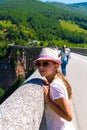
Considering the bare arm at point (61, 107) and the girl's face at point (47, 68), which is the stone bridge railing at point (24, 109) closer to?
the bare arm at point (61, 107)

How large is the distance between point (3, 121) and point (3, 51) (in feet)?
303

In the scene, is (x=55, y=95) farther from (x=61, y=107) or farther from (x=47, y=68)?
(x=47, y=68)

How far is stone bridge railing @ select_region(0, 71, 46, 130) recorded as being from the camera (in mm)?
4422

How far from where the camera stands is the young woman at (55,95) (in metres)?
4.24

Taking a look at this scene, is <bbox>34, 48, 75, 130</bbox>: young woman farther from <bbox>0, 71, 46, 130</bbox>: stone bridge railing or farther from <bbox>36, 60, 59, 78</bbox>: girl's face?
<bbox>0, 71, 46, 130</bbox>: stone bridge railing

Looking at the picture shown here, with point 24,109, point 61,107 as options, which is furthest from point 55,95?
point 24,109

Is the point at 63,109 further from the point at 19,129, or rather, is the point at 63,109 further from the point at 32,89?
the point at 32,89

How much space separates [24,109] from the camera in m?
5.14

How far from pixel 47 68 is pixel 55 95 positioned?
0.41m

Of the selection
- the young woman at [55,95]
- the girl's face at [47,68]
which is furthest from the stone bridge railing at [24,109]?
the girl's face at [47,68]

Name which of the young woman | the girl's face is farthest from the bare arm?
the girl's face

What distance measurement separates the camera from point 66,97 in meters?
4.33

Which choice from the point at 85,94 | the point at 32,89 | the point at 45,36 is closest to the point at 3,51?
the point at 45,36

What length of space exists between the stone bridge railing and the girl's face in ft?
1.82
